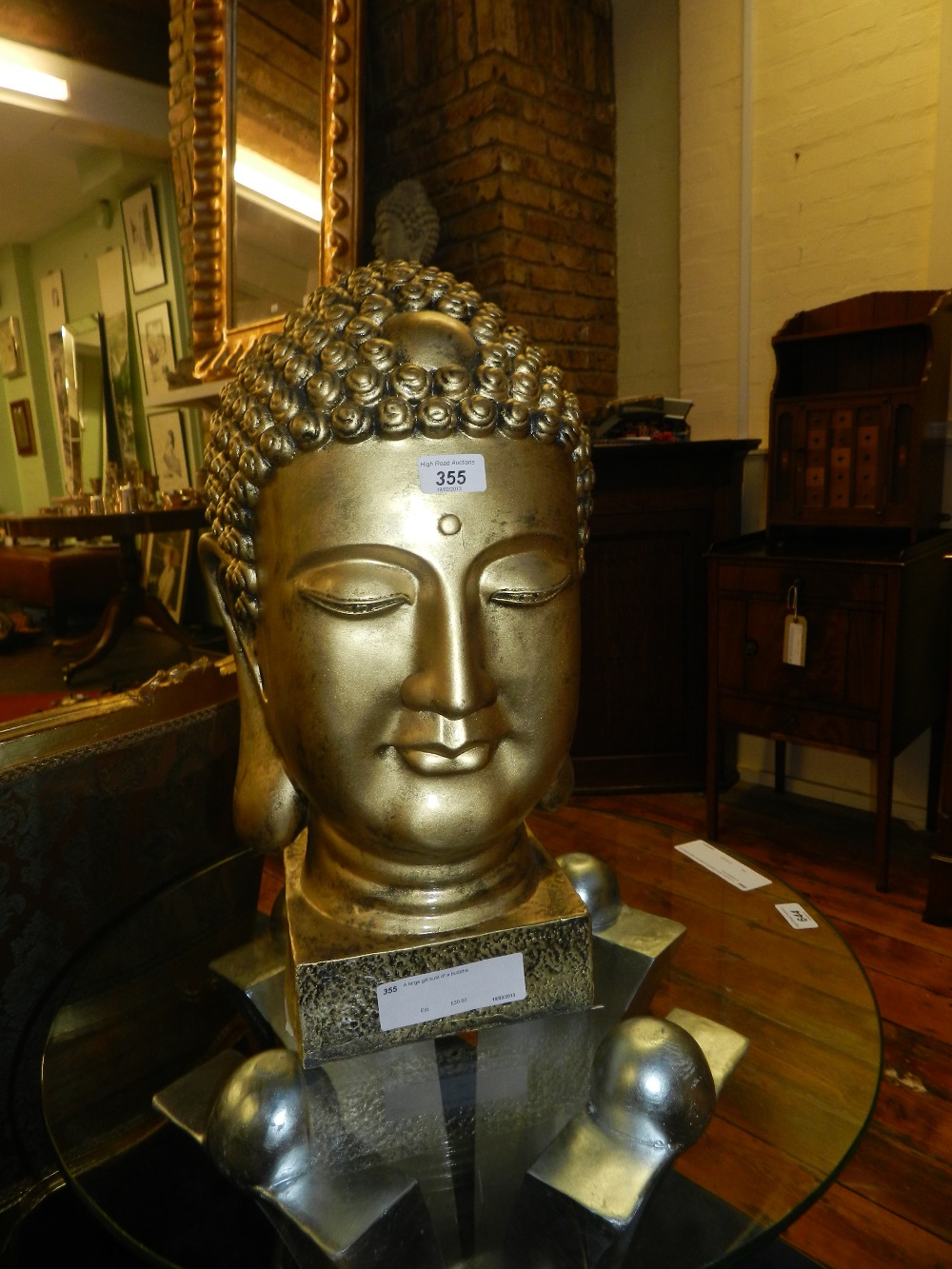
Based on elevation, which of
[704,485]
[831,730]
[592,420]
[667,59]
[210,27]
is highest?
[210,27]

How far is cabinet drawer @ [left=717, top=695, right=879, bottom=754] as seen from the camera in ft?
6.77

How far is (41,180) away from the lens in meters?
5.03

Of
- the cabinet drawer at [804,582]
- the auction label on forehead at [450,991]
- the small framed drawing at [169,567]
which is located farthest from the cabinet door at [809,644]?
the small framed drawing at [169,567]

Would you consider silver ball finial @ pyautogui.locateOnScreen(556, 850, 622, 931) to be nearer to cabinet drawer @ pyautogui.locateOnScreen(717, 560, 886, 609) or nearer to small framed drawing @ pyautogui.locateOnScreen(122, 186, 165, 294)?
cabinet drawer @ pyautogui.locateOnScreen(717, 560, 886, 609)

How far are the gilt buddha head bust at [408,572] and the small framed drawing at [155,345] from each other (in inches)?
173

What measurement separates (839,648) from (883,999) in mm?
820

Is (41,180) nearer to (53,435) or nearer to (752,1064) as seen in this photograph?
(53,435)

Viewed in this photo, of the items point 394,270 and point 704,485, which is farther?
point 704,485

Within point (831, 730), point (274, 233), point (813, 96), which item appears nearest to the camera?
point (831, 730)

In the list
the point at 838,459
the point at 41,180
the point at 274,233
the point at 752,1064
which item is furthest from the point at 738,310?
the point at 41,180

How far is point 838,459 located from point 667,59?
1.79 m

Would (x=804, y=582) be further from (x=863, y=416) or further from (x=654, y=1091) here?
(x=654, y=1091)

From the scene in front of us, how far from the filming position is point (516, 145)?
278 cm

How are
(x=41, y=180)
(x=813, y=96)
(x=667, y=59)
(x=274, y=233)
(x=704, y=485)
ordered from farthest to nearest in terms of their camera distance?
(x=41, y=180) < (x=274, y=233) < (x=667, y=59) < (x=704, y=485) < (x=813, y=96)
